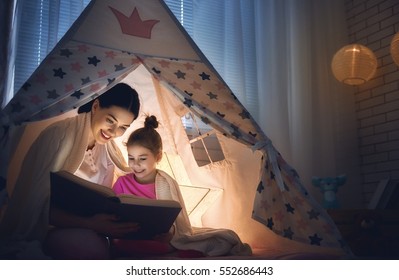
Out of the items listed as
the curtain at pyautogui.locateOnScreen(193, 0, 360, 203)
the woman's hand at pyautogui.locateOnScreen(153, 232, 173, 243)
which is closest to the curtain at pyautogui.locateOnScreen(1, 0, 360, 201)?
the curtain at pyautogui.locateOnScreen(193, 0, 360, 203)

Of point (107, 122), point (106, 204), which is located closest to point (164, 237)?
point (106, 204)

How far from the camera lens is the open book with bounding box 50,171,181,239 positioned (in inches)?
65.4

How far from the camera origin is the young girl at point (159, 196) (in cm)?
182

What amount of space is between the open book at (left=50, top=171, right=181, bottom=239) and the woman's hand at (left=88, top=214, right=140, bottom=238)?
2 cm

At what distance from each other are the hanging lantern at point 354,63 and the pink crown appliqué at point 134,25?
1.20 meters

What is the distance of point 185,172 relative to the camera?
233cm

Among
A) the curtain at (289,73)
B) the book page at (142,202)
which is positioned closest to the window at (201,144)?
the curtain at (289,73)

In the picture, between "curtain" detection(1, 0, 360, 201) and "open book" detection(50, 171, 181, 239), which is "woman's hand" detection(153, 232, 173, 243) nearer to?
"open book" detection(50, 171, 181, 239)

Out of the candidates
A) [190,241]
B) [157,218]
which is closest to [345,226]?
[190,241]

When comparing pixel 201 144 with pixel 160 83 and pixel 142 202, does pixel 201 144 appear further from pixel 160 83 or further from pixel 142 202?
pixel 142 202

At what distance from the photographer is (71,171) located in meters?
1.83

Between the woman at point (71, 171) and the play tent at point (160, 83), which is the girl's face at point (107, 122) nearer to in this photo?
the woman at point (71, 171)
